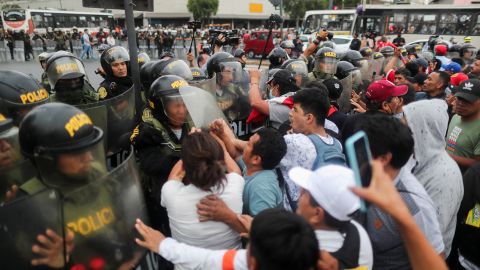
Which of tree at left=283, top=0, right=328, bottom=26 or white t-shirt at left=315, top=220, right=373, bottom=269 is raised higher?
tree at left=283, top=0, right=328, bottom=26

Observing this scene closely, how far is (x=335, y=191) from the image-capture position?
4.69 ft

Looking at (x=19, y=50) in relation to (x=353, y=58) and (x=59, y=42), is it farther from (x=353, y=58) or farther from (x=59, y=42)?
(x=353, y=58)

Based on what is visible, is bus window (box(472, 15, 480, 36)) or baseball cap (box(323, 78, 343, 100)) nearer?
baseball cap (box(323, 78, 343, 100))

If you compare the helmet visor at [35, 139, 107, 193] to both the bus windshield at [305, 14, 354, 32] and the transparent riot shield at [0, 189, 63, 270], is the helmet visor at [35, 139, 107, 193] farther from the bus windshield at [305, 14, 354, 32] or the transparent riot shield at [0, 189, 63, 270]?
the bus windshield at [305, 14, 354, 32]

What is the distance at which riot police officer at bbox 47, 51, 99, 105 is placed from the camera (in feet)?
11.5

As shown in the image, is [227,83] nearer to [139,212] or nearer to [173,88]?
[173,88]

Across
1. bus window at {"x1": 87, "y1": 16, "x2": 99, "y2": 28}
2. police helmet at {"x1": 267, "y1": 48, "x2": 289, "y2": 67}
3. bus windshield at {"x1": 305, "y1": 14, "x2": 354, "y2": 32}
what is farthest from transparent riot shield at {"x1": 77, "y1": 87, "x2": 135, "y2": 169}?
bus window at {"x1": 87, "y1": 16, "x2": 99, "y2": 28}

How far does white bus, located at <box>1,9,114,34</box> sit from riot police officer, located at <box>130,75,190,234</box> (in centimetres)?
2684

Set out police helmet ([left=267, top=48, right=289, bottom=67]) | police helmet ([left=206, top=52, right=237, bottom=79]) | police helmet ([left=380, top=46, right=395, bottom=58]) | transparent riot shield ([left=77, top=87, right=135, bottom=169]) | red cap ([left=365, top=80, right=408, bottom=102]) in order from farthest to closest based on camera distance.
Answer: police helmet ([left=380, top=46, right=395, bottom=58])
police helmet ([left=267, top=48, right=289, bottom=67])
police helmet ([left=206, top=52, right=237, bottom=79])
red cap ([left=365, top=80, right=408, bottom=102])
transparent riot shield ([left=77, top=87, right=135, bottom=169])

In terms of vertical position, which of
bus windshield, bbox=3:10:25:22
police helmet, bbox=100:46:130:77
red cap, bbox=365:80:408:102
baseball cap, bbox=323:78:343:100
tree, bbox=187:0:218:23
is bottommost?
baseball cap, bbox=323:78:343:100

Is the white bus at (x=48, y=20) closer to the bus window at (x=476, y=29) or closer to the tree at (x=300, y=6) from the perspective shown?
the bus window at (x=476, y=29)

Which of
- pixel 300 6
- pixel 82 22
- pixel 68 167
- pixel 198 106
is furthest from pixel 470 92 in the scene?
pixel 300 6

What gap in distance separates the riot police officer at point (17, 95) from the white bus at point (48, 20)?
2629 cm

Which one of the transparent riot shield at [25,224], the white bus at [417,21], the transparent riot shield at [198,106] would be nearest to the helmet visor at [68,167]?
the transparent riot shield at [25,224]
